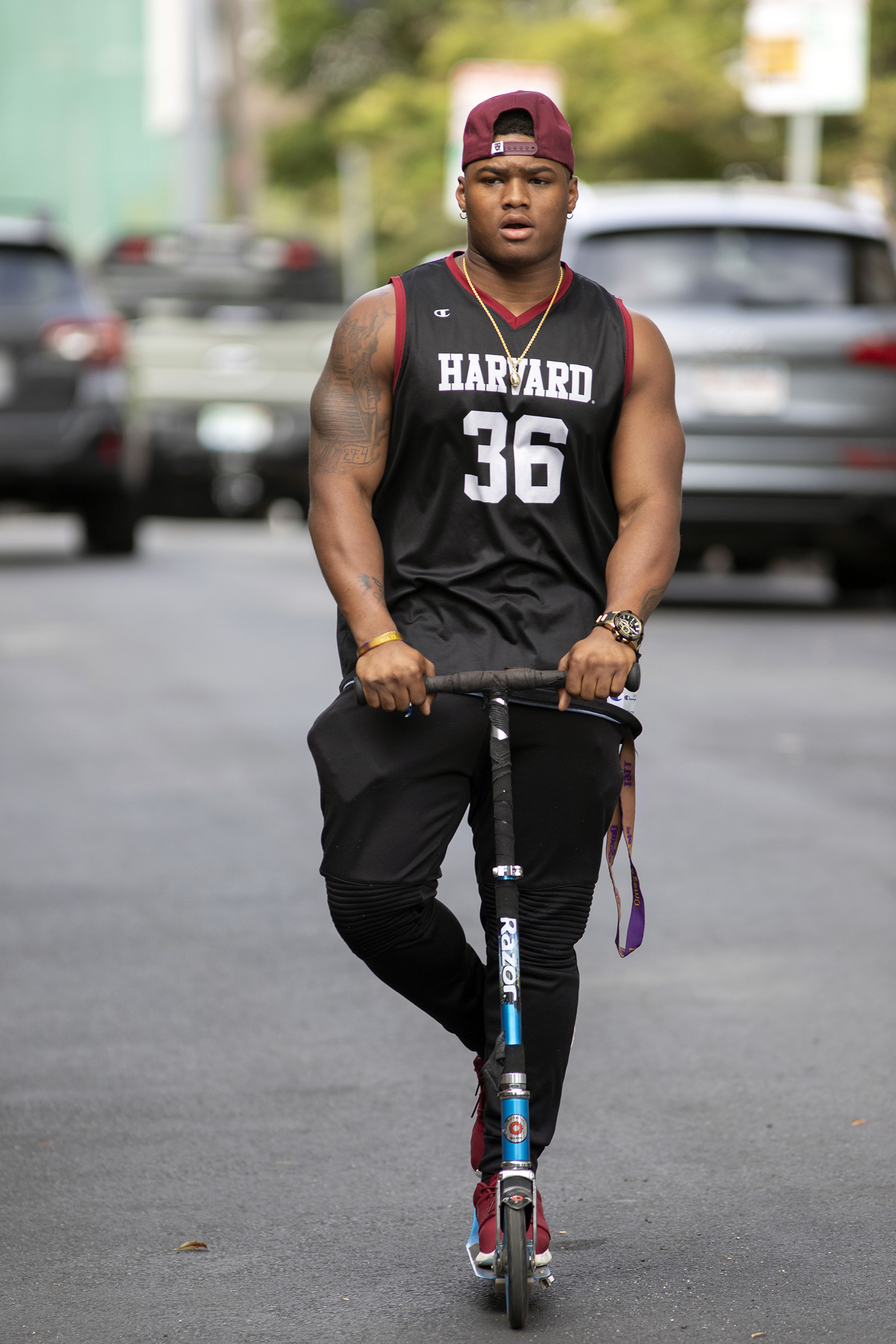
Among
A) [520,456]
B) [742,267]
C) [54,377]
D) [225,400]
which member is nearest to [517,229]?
[520,456]

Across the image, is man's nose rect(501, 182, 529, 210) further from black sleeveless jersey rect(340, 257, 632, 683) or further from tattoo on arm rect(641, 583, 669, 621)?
tattoo on arm rect(641, 583, 669, 621)

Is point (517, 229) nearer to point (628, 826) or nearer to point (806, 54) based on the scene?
point (628, 826)

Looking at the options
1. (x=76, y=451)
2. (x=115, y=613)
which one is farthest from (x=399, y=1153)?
(x=76, y=451)

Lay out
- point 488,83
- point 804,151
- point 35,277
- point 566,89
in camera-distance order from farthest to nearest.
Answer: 1. point 566,89
2. point 488,83
3. point 804,151
4. point 35,277

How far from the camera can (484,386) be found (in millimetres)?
3518

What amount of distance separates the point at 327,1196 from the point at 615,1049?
1069 millimetres

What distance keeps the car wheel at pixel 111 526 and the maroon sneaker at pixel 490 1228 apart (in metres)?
11.9

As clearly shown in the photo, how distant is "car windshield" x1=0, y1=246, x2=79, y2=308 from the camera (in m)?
14.6

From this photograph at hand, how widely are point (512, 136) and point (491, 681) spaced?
0.83 m

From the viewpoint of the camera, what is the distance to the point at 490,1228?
3.56m

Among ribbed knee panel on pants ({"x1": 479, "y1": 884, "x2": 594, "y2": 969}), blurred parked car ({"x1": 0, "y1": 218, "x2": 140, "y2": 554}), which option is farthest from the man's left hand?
blurred parked car ({"x1": 0, "y1": 218, "x2": 140, "y2": 554})

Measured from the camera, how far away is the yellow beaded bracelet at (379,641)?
343 cm

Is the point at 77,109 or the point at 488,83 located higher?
the point at 77,109

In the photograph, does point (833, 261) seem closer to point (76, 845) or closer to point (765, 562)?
point (765, 562)
